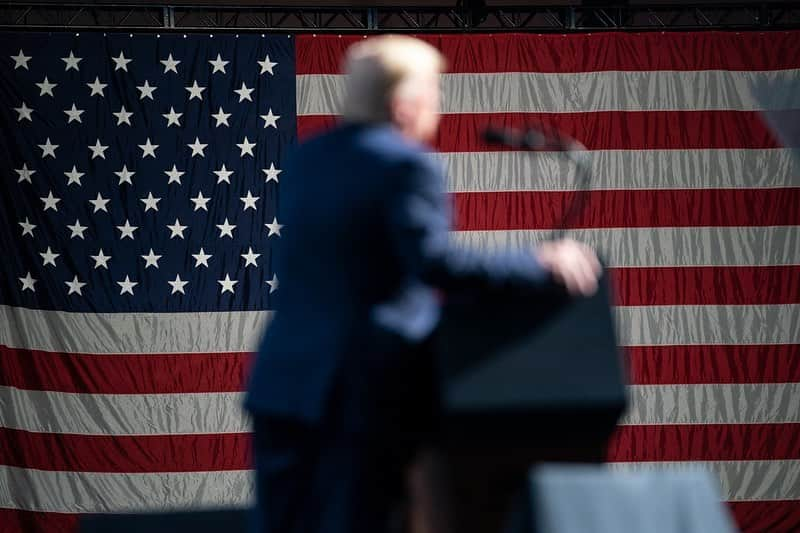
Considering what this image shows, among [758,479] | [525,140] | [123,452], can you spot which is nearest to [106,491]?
[123,452]

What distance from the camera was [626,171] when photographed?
20.1ft

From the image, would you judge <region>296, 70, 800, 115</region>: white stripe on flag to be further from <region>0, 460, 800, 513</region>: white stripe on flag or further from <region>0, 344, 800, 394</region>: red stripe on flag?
<region>0, 460, 800, 513</region>: white stripe on flag

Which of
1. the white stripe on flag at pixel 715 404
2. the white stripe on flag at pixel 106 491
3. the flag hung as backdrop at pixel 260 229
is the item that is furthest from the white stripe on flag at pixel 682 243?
the white stripe on flag at pixel 106 491

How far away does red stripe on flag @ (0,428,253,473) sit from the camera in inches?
232

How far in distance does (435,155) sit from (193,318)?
1.49 metres

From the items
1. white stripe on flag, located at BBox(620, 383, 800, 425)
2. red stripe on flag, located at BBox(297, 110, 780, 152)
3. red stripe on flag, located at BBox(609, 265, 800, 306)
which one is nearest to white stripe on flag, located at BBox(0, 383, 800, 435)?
white stripe on flag, located at BBox(620, 383, 800, 425)

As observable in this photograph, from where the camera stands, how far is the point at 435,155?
6.04 metres

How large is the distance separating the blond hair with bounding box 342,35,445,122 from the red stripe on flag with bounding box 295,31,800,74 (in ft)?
14.6

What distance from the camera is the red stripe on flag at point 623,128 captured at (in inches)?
241

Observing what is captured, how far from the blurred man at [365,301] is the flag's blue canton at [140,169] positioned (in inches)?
169

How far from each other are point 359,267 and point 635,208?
15.1ft

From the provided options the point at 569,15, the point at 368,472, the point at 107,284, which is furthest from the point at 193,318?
the point at 368,472

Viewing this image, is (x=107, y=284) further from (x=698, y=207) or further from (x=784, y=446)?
(x=784, y=446)

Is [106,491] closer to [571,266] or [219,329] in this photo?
[219,329]
